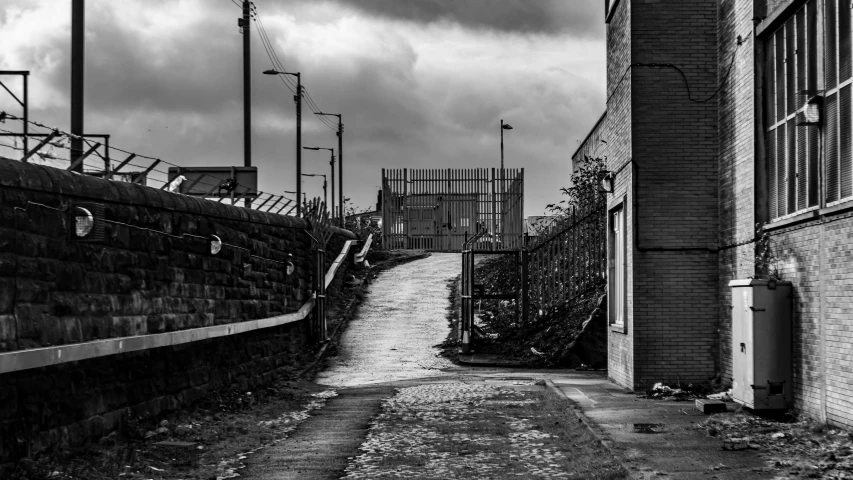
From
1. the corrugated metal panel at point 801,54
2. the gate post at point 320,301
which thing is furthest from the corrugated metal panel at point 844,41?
the gate post at point 320,301

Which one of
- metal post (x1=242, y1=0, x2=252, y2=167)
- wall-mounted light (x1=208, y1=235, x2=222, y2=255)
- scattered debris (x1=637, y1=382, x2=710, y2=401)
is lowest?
scattered debris (x1=637, y1=382, x2=710, y2=401)

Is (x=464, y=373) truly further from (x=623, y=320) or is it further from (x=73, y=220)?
(x=73, y=220)

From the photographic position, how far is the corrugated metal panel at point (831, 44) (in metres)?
9.77

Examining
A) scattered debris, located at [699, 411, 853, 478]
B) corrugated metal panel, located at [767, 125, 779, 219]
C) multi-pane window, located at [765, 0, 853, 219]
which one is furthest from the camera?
corrugated metal panel, located at [767, 125, 779, 219]

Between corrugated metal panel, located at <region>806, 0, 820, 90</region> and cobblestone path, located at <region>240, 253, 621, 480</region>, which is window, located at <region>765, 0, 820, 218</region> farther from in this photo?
cobblestone path, located at <region>240, 253, 621, 480</region>

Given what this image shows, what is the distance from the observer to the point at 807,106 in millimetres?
10055

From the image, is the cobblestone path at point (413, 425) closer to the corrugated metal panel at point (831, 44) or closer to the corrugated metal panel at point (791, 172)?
the corrugated metal panel at point (791, 172)

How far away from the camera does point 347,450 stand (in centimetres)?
999

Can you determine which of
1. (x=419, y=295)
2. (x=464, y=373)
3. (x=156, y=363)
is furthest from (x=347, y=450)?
(x=419, y=295)

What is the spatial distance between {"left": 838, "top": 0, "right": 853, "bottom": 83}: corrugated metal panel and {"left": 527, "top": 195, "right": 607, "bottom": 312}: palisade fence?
10.4 meters

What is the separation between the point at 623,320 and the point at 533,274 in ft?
31.1

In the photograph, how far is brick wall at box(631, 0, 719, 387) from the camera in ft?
47.0

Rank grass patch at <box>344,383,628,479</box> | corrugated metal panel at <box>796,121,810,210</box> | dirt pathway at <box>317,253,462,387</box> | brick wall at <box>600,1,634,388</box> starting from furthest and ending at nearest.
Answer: dirt pathway at <box>317,253,462,387</box>, brick wall at <box>600,1,634,388</box>, corrugated metal panel at <box>796,121,810,210</box>, grass patch at <box>344,383,628,479</box>

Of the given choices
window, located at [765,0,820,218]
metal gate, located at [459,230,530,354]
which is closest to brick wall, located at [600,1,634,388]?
window, located at [765,0,820,218]
